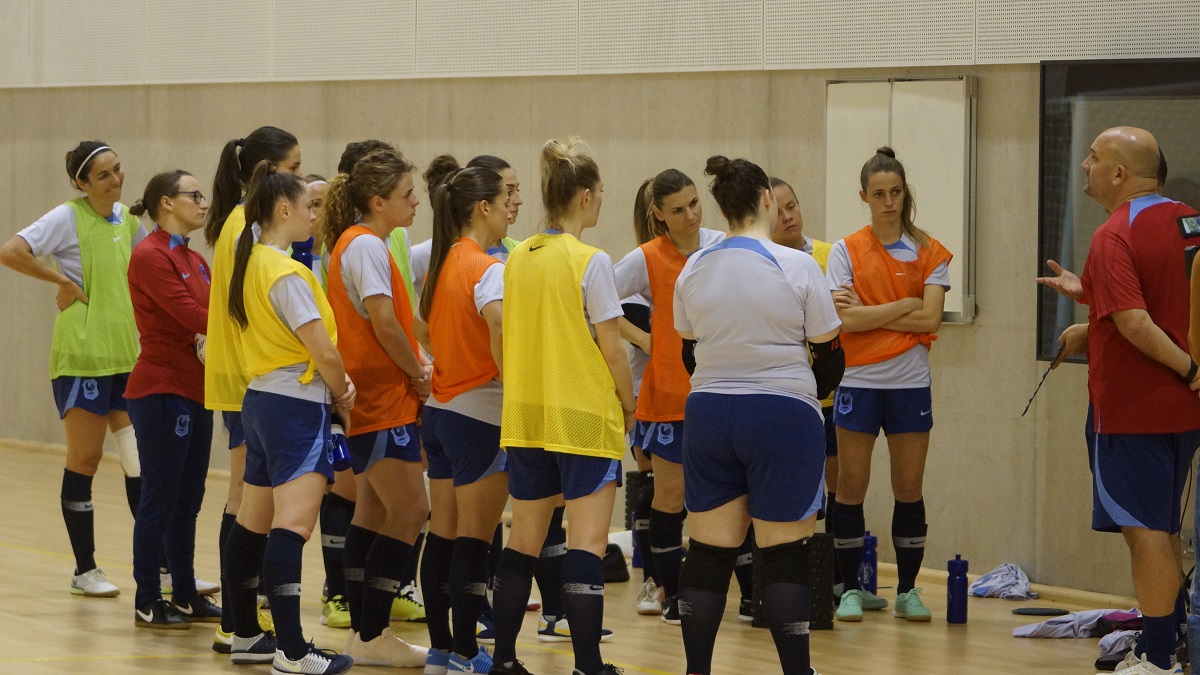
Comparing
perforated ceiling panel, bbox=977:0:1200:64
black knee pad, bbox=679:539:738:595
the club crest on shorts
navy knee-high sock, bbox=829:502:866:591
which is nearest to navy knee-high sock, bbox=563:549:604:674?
black knee pad, bbox=679:539:738:595

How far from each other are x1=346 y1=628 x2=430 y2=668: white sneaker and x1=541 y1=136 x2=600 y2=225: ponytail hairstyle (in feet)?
5.02

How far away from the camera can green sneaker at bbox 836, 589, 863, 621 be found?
5.91m

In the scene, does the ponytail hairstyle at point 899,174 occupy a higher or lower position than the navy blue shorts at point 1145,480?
higher

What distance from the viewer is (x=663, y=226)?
5.61 metres

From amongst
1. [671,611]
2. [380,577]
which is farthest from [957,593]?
[380,577]

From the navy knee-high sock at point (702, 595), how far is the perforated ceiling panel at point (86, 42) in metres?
7.29

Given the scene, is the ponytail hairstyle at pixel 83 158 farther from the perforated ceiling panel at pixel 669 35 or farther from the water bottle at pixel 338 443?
the perforated ceiling panel at pixel 669 35

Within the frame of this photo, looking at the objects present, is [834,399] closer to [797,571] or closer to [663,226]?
[663,226]

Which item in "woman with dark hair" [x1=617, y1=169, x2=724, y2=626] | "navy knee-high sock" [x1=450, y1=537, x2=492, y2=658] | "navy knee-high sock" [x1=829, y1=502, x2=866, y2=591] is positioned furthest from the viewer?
"navy knee-high sock" [x1=829, y1=502, x2=866, y2=591]

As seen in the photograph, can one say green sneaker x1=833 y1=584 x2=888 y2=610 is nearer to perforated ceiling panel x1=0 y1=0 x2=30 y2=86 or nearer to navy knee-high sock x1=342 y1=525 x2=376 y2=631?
navy knee-high sock x1=342 y1=525 x2=376 y2=631

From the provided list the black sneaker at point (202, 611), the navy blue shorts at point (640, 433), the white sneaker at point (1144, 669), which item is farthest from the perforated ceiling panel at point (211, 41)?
the white sneaker at point (1144, 669)

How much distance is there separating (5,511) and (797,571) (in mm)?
5670

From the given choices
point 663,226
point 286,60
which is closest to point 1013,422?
point 663,226

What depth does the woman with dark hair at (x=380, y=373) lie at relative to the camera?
4820 mm
